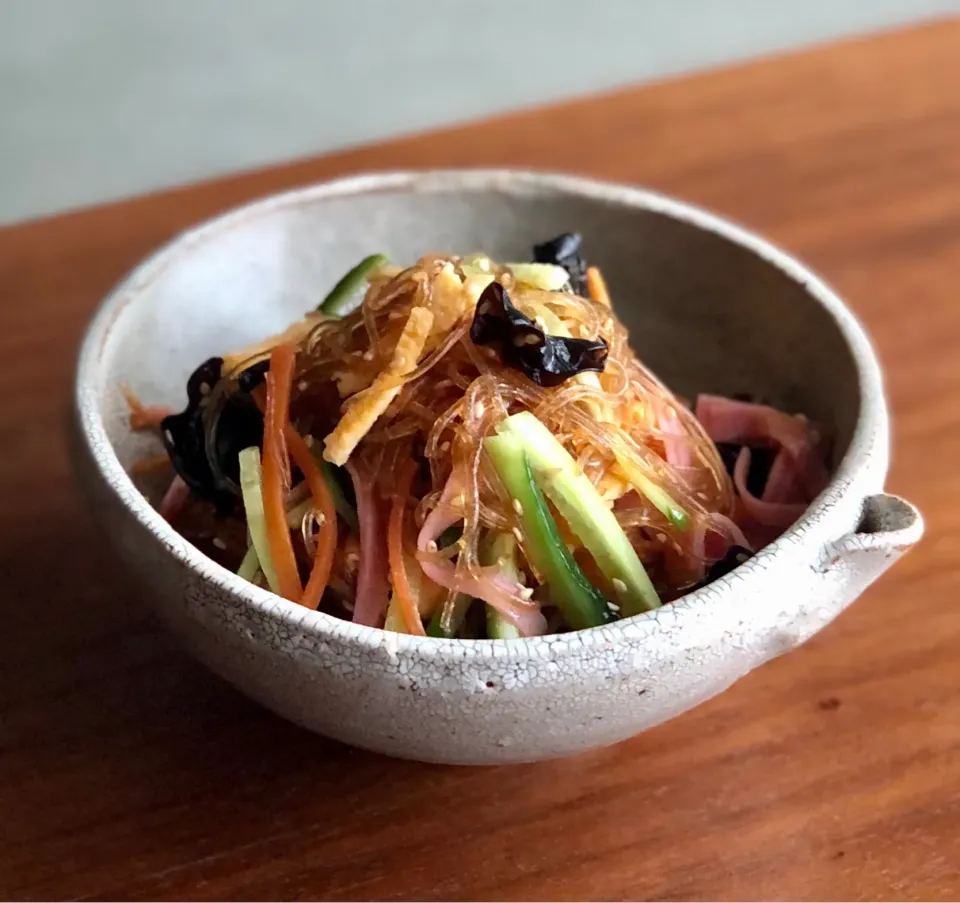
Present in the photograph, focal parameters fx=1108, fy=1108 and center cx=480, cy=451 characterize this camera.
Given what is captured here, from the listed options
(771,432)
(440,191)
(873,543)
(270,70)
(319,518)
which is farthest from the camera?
(270,70)

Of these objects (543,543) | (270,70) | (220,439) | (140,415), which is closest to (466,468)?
(543,543)

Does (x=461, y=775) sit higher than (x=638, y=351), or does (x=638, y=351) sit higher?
(x=638, y=351)

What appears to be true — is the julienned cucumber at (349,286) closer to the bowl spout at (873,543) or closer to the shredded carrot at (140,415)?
the shredded carrot at (140,415)

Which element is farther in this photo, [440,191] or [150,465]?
[440,191]

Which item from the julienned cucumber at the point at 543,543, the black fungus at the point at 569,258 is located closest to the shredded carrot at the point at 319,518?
the julienned cucumber at the point at 543,543

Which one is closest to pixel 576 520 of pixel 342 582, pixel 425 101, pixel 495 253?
pixel 342 582

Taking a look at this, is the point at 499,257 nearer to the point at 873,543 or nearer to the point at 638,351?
the point at 638,351

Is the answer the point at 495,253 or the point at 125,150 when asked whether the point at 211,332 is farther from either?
the point at 125,150

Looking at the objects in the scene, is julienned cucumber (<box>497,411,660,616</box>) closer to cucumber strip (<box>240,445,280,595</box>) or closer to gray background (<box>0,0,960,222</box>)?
cucumber strip (<box>240,445,280,595</box>)
